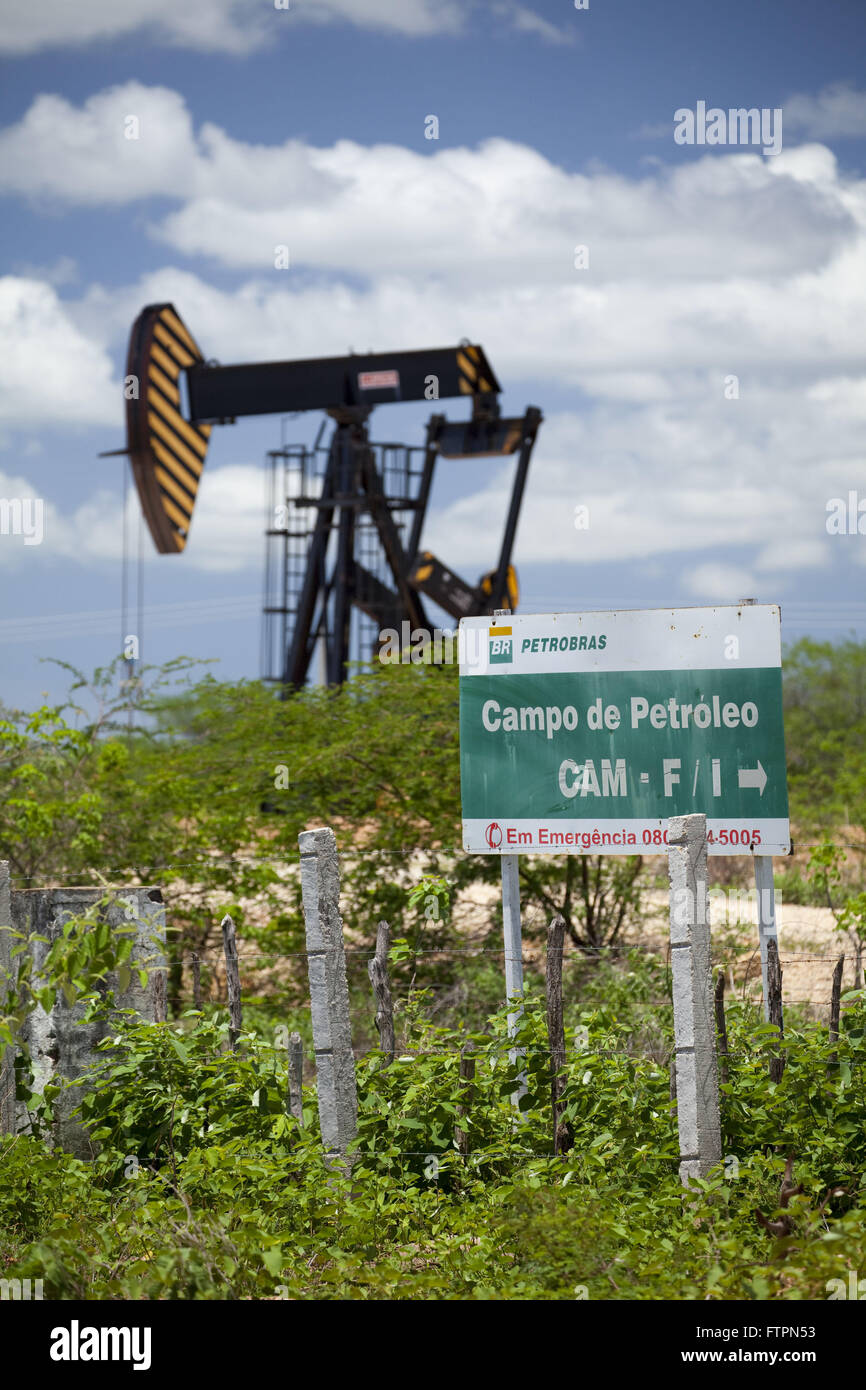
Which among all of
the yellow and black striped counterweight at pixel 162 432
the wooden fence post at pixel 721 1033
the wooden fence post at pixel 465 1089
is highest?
the yellow and black striped counterweight at pixel 162 432

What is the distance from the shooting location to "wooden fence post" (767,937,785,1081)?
5246mm

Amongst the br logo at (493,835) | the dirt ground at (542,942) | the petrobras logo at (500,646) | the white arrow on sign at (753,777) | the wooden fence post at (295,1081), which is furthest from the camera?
the dirt ground at (542,942)

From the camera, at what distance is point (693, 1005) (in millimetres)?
5004

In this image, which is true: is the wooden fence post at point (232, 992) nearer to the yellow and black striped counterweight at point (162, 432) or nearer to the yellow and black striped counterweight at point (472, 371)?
the yellow and black striped counterweight at point (162, 432)

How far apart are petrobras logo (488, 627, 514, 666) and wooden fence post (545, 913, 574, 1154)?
183 cm

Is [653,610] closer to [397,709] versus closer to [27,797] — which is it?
[397,709]

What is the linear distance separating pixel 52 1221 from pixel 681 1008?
9.01 ft

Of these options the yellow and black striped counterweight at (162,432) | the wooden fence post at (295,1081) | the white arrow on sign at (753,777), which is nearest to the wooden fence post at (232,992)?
the wooden fence post at (295,1081)

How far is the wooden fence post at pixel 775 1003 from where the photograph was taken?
207 inches

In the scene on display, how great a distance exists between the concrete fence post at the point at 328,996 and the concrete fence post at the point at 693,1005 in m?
1.41

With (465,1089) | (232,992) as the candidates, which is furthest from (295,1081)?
(465,1089)

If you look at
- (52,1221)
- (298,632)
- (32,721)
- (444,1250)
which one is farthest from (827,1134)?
(298,632)

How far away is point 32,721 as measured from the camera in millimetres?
9477

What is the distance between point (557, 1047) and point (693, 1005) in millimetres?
656
